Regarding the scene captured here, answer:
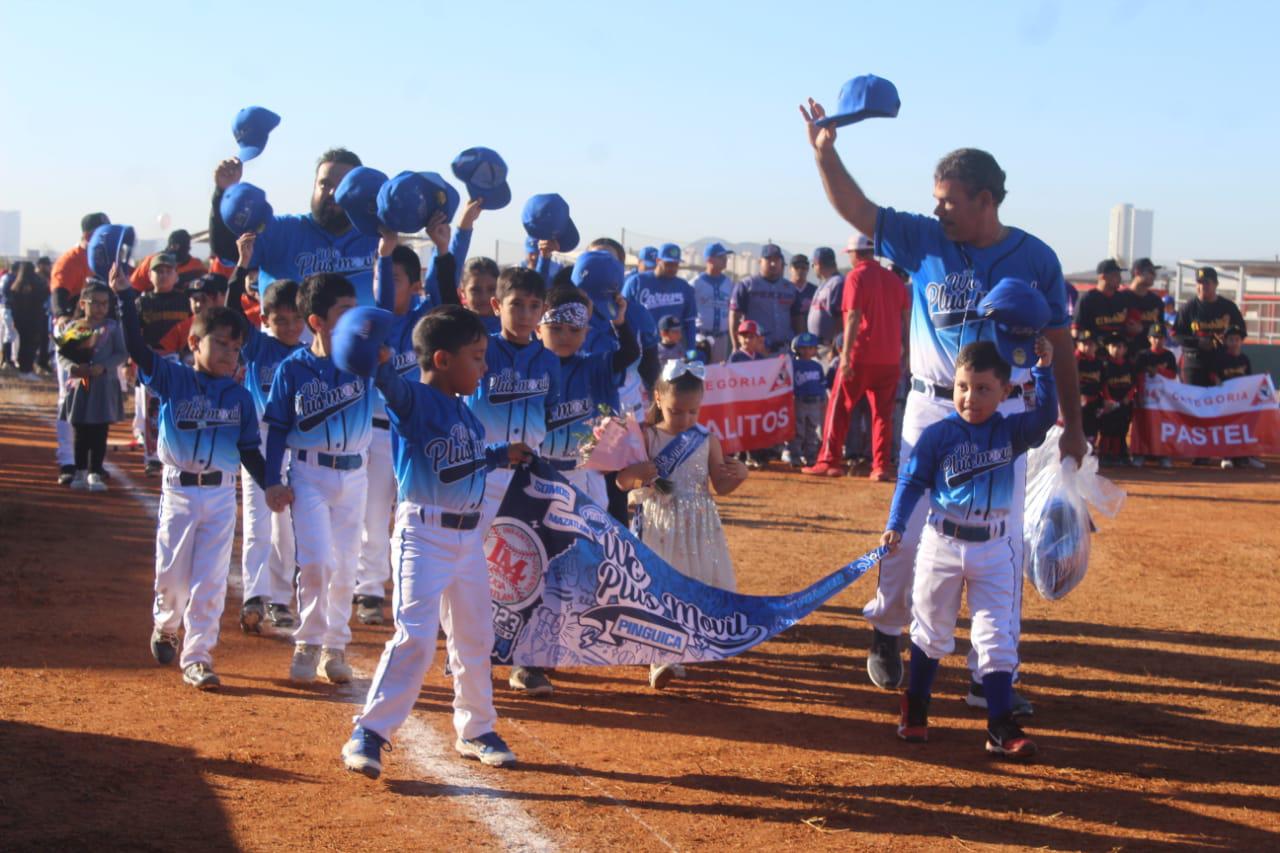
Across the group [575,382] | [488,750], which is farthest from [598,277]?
[488,750]

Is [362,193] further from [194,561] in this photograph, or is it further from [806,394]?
[806,394]

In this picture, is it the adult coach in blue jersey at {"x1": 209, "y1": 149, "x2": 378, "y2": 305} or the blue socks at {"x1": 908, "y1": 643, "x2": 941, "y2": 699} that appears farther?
the adult coach in blue jersey at {"x1": 209, "y1": 149, "x2": 378, "y2": 305}

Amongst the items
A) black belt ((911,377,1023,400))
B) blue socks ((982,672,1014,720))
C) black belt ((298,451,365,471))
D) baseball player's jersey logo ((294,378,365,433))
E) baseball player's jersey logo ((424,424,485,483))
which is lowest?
blue socks ((982,672,1014,720))

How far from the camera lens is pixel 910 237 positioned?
6.30m

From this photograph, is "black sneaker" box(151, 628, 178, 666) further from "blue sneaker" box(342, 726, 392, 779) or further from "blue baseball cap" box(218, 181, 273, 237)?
"blue baseball cap" box(218, 181, 273, 237)

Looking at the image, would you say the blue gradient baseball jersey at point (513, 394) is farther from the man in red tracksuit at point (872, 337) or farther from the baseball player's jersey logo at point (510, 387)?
the man in red tracksuit at point (872, 337)

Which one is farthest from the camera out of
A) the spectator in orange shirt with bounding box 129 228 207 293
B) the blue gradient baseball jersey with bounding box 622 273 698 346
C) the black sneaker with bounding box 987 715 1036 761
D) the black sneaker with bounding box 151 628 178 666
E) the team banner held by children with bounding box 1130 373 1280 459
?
the team banner held by children with bounding box 1130 373 1280 459

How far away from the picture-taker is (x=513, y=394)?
6742 millimetres

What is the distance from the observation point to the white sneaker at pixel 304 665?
6707 millimetres

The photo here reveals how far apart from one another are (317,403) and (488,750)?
2073mm

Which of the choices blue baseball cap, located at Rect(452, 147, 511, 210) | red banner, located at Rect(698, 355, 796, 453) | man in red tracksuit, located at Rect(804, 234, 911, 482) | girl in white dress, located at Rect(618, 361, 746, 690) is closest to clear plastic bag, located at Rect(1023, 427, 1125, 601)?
girl in white dress, located at Rect(618, 361, 746, 690)

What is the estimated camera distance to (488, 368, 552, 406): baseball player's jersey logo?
671 centimetres

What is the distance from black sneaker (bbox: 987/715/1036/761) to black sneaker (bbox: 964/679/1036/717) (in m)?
0.63

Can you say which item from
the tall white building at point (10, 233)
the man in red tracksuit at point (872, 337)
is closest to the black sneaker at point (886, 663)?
the man in red tracksuit at point (872, 337)
